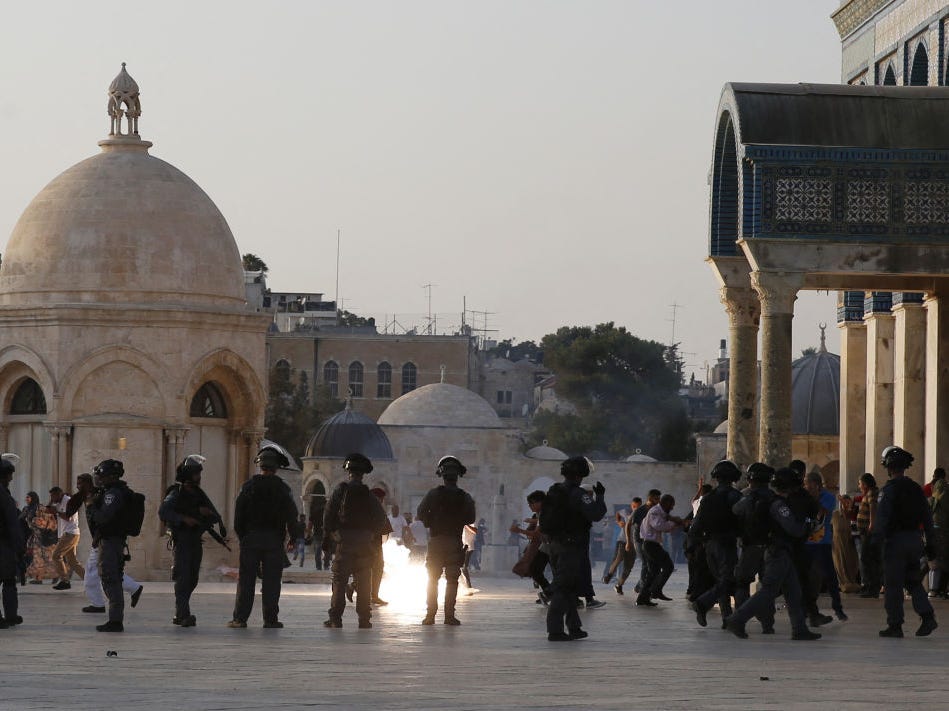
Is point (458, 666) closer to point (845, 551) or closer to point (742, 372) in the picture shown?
point (742, 372)

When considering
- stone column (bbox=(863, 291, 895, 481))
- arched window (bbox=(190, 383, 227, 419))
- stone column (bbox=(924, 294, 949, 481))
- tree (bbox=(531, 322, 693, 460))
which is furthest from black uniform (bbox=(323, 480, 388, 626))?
tree (bbox=(531, 322, 693, 460))

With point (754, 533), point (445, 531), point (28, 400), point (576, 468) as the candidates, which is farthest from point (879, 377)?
point (28, 400)

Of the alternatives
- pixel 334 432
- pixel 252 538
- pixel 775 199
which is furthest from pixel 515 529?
pixel 334 432

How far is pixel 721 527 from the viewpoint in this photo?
1478 cm

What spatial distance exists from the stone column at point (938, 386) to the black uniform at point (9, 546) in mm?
9650

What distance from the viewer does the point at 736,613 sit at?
44.4 ft

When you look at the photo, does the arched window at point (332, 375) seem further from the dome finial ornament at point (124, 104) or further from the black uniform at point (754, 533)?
the black uniform at point (754, 533)

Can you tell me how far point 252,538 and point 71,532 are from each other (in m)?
8.91

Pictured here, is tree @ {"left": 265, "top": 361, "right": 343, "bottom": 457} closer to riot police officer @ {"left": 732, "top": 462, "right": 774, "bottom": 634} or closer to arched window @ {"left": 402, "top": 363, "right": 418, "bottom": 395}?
arched window @ {"left": 402, "top": 363, "right": 418, "bottom": 395}

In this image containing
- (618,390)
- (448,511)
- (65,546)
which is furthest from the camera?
(618,390)

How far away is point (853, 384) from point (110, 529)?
41.6 ft

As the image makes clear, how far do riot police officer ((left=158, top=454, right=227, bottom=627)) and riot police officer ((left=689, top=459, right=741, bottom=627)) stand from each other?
3482mm

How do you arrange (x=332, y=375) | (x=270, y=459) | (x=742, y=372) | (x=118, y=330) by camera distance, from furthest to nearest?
(x=332, y=375) → (x=118, y=330) → (x=742, y=372) → (x=270, y=459)

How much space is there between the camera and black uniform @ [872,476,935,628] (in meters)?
13.7
